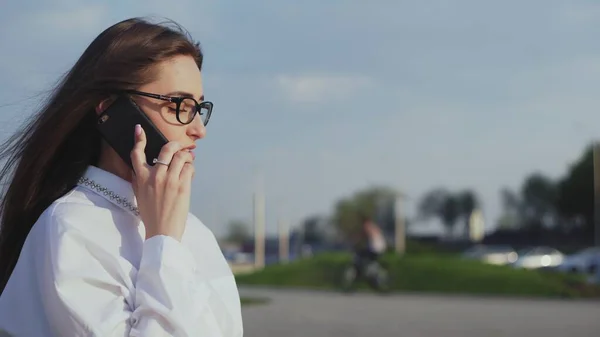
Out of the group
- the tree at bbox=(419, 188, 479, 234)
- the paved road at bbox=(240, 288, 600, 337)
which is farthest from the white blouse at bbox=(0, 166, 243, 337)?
the tree at bbox=(419, 188, 479, 234)

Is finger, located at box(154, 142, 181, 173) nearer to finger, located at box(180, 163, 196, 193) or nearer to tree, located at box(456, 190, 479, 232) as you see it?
finger, located at box(180, 163, 196, 193)

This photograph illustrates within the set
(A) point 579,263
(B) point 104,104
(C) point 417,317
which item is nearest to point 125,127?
(B) point 104,104

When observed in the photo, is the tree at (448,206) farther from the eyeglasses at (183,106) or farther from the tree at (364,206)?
the eyeglasses at (183,106)

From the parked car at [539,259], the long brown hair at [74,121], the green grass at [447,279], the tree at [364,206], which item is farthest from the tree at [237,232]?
the long brown hair at [74,121]

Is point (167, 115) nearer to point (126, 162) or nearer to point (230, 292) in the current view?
point (126, 162)

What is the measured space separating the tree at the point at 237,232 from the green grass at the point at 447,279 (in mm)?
61379

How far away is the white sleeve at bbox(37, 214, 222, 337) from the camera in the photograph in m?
1.81

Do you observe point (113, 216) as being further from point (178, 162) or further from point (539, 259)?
point (539, 259)

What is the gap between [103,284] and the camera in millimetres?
1859

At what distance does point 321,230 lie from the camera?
104 meters

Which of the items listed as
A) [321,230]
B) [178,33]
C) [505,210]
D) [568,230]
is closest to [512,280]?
[178,33]

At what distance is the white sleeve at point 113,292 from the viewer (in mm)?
1808

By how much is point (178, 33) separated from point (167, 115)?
233 millimetres

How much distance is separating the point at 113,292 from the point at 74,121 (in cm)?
49
